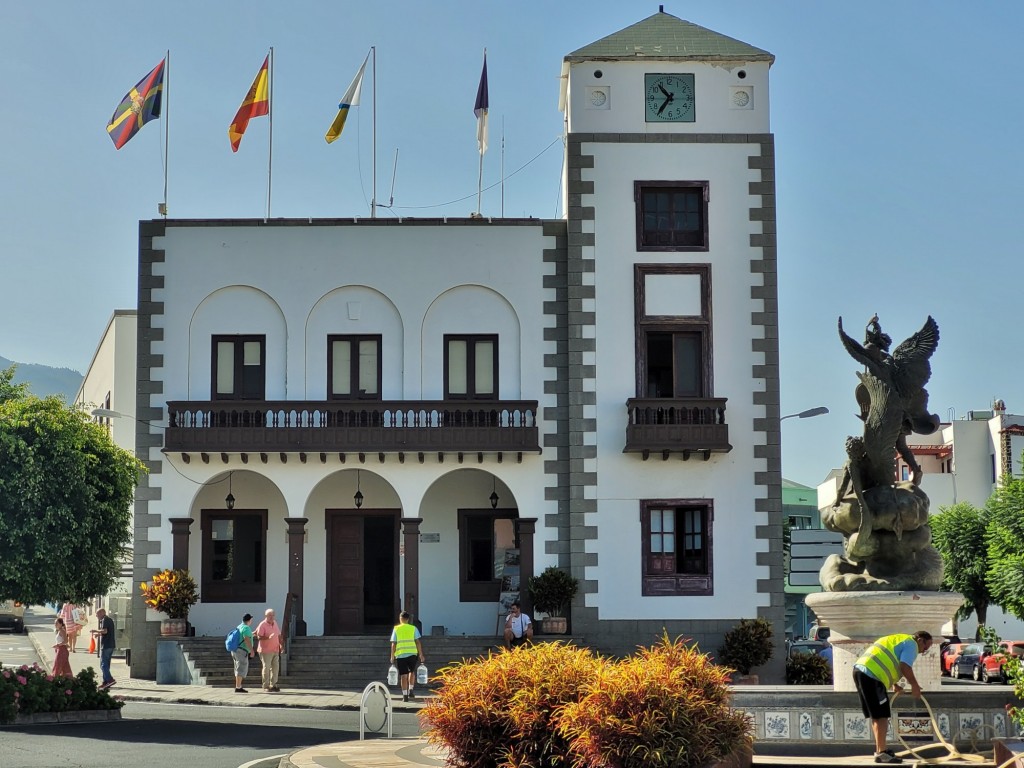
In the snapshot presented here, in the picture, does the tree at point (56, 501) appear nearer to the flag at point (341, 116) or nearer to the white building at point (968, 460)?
the flag at point (341, 116)

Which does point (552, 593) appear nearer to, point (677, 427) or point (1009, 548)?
point (677, 427)

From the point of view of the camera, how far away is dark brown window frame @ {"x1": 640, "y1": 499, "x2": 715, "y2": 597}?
112 feet

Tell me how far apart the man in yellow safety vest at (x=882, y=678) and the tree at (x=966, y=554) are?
45052 millimetres

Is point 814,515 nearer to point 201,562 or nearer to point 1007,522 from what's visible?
point 1007,522

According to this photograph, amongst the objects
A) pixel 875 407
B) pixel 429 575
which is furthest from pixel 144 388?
pixel 875 407

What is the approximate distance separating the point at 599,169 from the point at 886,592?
18.8 m

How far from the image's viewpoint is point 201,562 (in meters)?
35.8

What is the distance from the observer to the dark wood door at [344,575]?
117ft

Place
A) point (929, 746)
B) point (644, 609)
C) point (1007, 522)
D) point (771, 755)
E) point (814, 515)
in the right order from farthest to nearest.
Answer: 1. point (814, 515)
2. point (1007, 522)
3. point (644, 609)
4. point (771, 755)
5. point (929, 746)

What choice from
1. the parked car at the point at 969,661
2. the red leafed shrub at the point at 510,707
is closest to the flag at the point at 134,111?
the red leafed shrub at the point at 510,707

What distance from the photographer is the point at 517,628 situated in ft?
105

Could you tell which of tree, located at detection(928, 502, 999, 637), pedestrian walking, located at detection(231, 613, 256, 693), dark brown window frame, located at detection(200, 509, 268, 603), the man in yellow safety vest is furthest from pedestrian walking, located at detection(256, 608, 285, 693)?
tree, located at detection(928, 502, 999, 637)

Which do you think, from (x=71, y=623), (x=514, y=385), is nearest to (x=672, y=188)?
(x=514, y=385)

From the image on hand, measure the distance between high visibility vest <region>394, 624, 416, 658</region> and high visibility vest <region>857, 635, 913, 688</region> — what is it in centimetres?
1435
